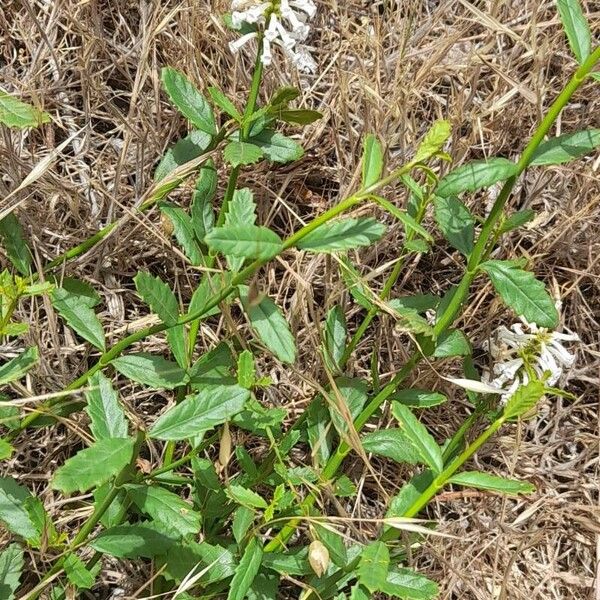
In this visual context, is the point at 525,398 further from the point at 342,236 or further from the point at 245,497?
the point at 245,497

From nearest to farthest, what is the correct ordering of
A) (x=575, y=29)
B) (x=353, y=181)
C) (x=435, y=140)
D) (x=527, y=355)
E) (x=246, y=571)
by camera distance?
(x=435, y=140) → (x=575, y=29) → (x=246, y=571) → (x=527, y=355) → (x=353, y=181)

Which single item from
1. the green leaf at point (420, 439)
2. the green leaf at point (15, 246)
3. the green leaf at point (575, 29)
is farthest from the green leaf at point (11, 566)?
the green leaf at point (575, 29)

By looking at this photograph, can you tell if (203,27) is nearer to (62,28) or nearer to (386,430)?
(62,28)

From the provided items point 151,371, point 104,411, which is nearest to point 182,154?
point 151,371

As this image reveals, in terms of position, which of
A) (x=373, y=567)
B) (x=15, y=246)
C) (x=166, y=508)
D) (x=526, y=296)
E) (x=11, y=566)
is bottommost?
(x=373, y=567)

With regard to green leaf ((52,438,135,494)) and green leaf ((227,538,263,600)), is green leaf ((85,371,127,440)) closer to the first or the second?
green leaf ((52,438,135,494))

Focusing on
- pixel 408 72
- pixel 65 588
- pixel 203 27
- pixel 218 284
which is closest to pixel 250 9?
pixel 218 284
